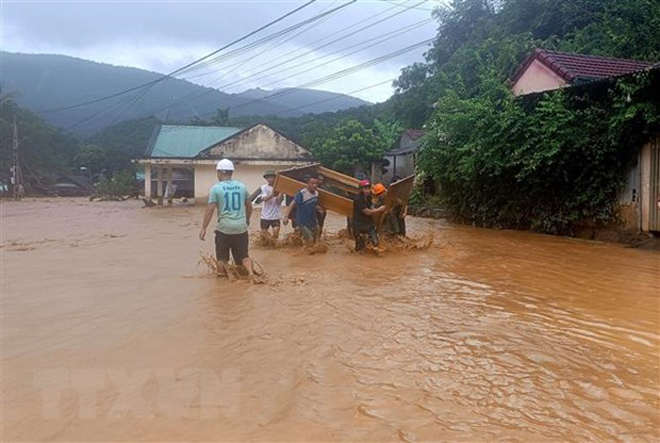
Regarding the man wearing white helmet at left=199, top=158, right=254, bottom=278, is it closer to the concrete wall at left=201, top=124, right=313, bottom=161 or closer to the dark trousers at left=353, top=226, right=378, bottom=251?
the dark trousers at left=353, top=226, right=378, bottom=251

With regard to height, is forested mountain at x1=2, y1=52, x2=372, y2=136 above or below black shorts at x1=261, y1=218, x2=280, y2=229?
above

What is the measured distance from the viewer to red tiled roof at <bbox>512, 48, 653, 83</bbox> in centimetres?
1636

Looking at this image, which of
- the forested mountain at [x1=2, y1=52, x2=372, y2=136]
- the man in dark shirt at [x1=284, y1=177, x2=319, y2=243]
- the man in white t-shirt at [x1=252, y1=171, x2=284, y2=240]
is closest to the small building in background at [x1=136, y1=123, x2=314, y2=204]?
the man in white t-shirt at [x1=252, y1=171, x2=284, y2=240]

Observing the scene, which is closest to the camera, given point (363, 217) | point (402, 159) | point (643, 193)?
point (363, 217)

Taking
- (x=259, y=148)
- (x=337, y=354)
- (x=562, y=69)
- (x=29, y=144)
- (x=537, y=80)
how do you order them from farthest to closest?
(x=29, y=144) < (x=259, y=148) < (x=537, y=80) < (x=562, y=69) < (x=337, y=354)

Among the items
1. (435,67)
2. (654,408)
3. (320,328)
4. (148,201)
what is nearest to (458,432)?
(654,408)

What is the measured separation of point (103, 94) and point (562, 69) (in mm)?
131165

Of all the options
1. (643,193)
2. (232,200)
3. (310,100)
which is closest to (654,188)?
(643,193)

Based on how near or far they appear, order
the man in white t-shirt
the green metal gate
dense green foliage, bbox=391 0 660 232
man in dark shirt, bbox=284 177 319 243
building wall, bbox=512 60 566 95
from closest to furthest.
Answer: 1. man in dark shirt, bbox=284 177 319 243
2. the green metal gate
3. the man in white t-shirt
4. dense green foliage, bbox=391 0 660 232
5. building wall, bbox=512 60 566 95

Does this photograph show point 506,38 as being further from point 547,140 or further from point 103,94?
point 103,94

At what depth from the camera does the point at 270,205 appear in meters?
11.0

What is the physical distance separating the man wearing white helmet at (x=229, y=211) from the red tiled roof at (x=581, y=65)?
12.8 m

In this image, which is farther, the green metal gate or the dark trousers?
the green metal gate

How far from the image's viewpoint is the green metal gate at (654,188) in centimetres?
1049
